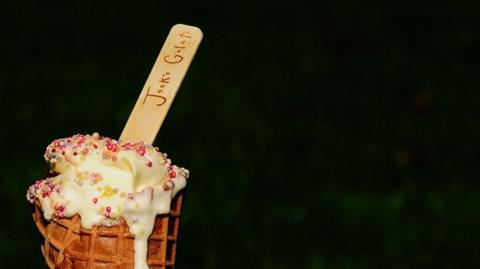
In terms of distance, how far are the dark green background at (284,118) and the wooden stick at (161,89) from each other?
1.74 m

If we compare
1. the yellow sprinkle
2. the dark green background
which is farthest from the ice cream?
the dark green background

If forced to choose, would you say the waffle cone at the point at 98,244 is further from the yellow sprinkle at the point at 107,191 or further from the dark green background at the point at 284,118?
the dark green background at the point at 284,118

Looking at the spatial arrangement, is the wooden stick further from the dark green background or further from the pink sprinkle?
the dark green background

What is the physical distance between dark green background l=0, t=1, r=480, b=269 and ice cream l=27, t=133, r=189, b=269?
180 cm

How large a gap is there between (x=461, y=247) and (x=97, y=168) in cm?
242

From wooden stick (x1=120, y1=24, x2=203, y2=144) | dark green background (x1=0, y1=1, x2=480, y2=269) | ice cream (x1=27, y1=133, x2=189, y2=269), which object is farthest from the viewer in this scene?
dark green background (x1=0, y1=1, x2=480, y2=269)

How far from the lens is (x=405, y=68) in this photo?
250 inches

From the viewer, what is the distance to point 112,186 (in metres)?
2.25

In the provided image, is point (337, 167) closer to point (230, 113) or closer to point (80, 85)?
point (230, 113)

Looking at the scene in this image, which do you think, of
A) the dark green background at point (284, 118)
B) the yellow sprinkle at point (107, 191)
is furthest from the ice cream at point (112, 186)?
the dark green background at point (284, 118)

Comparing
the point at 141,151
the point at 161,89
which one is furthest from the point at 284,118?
the point at 141,151

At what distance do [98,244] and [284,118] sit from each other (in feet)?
11.0

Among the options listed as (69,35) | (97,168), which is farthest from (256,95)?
(97,168)

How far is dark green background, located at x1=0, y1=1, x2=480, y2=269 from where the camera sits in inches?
172
